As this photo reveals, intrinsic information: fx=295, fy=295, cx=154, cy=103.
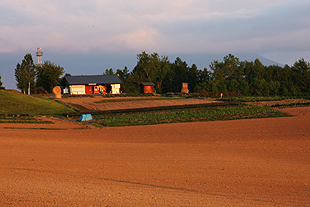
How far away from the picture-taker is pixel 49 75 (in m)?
74.4

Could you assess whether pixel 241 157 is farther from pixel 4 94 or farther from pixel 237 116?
pixel 4 94

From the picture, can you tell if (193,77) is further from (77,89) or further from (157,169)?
(157,169)

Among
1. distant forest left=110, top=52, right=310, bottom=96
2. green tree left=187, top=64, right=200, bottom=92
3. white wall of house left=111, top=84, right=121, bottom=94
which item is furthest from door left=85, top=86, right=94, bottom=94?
green tree left=187, top=64, right=200, bottom=92

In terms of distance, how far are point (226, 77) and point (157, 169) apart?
78774mm

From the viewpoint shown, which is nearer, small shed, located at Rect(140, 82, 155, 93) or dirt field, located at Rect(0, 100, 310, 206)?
dirt field, located at Rect(0, 100, 310, 206)

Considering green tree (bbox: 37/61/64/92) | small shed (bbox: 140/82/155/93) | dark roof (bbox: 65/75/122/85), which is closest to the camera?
dark roof (bbox: 65/75/122/85)

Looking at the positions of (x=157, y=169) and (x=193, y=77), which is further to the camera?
(x=193, y=77)

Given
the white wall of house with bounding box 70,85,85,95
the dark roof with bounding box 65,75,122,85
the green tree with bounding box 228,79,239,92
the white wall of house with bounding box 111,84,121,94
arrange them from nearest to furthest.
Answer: the white wall of house with bounding box 70,85,85,95 < the dark roof with bounding box 65,75,122,85 < the white wall of house with bounding box 111,84,121,94 < the green tree with bounding box 228,79,239,92

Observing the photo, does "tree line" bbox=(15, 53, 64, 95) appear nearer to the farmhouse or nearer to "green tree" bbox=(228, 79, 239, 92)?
the farmhouse

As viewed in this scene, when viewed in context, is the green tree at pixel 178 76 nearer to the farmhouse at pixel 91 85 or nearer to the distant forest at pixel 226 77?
the distant forest at pixel 226 77

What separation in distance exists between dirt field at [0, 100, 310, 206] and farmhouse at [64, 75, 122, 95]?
4542cm

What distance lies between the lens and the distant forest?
70188 mm

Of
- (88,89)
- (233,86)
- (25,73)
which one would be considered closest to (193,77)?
(233,86)

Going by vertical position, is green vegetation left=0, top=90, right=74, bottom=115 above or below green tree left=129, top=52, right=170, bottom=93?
below
